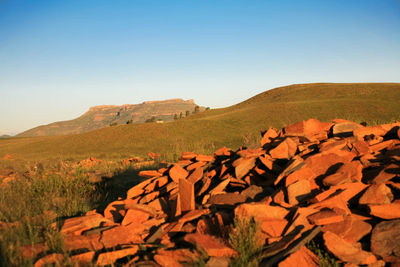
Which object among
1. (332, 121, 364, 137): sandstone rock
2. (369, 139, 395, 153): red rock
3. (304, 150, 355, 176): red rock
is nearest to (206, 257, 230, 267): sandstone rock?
(304, 150, 355, 176): red rock

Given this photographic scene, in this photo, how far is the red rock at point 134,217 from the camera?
4.18 metres

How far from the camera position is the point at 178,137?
2525 cm

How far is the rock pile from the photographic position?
308 centimetres

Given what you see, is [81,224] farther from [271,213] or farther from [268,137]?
[268,137]

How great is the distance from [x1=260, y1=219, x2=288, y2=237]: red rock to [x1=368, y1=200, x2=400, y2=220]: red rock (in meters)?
1.18

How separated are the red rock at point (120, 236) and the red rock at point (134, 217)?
344mm

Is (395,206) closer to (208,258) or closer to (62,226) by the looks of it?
(208,258)

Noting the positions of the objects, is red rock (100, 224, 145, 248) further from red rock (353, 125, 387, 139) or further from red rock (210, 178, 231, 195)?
red rock (353, 125, 387, 139)

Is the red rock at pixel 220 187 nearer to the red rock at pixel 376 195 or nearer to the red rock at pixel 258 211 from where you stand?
the red rock at pixel 258 211

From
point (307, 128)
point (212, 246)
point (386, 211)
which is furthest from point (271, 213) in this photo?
point (307, 128)

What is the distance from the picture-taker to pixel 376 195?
3.85 meters

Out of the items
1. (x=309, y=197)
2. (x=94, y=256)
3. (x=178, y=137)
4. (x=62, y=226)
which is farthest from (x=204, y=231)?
(x=178, y=137)

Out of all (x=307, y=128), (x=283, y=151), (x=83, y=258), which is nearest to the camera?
(x=83, y=258)

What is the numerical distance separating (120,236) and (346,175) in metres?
3.36
